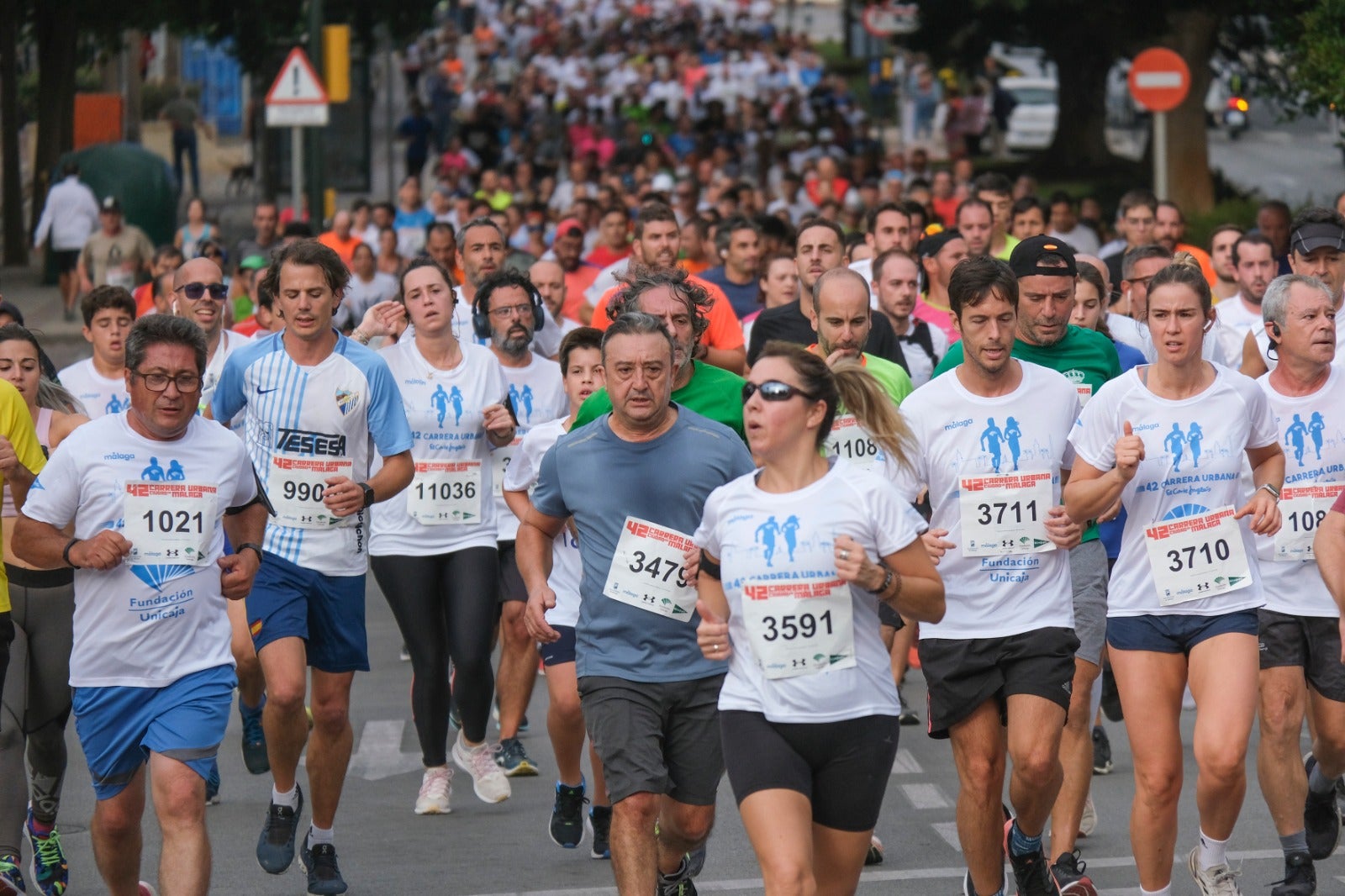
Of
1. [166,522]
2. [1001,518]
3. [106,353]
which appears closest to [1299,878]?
[1001,518]

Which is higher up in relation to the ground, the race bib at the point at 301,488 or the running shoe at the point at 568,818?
the race bib at the point at 301,488

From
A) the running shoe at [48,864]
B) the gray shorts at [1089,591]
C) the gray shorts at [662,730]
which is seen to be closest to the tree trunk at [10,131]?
the running shoe at [48,864]

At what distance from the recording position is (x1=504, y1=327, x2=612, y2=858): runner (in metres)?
8.39

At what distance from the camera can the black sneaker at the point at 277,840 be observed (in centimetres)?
810

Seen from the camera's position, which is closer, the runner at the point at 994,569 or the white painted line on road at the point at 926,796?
the runner at the point at 994,569

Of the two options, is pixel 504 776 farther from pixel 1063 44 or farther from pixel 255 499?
pixel 1063 44

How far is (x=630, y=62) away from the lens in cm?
5447

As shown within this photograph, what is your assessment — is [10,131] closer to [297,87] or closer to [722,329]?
[297,87]

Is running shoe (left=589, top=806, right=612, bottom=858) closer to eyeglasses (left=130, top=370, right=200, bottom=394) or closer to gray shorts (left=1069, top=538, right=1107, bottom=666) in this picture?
gray shorts (left=1069, top=538, right=1107, bottom=666)

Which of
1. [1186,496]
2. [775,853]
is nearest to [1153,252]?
[1186,496]

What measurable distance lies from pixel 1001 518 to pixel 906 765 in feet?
10.7

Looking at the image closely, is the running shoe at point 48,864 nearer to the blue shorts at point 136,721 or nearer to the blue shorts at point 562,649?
the blue shorts at point 136,721

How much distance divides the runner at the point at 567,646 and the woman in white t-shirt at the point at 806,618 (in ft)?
7.36

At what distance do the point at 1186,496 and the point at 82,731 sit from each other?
355 cm
